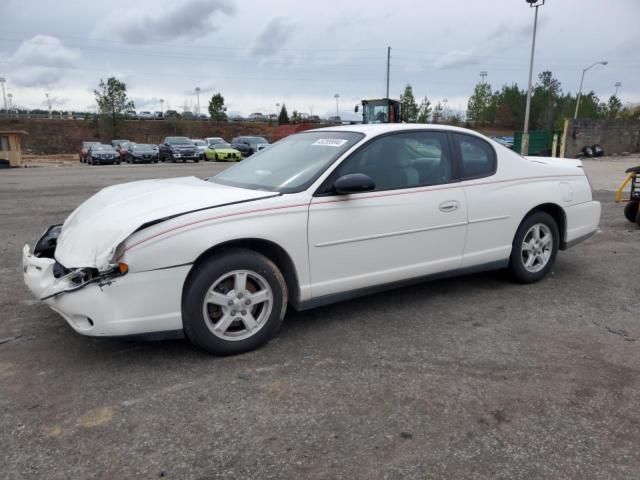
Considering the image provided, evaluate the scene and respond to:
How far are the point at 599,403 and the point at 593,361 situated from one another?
591 mm

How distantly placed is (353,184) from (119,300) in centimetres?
171

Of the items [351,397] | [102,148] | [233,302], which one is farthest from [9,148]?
[351,397]

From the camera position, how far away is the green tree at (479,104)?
260ft

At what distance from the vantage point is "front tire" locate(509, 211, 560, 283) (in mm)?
4910

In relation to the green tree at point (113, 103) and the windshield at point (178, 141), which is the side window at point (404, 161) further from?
the green tree at point (113, 103)

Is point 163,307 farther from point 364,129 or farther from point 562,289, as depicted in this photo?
point 562,289

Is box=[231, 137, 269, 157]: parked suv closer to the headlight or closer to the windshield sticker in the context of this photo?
the windshield sticker

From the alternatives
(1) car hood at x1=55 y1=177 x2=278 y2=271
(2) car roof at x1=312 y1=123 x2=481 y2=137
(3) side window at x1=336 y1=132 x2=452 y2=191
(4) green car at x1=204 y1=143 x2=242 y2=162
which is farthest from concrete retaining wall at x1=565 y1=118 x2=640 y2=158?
(1) car hood at x1=55 y1=177 x2=278 y2=271

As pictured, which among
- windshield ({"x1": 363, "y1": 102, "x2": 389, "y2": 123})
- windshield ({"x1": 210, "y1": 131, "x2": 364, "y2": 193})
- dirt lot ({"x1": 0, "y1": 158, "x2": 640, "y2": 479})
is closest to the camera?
dirt lot ({"x1": 0, "y1": 158, "x2": 640, "y2": 479})

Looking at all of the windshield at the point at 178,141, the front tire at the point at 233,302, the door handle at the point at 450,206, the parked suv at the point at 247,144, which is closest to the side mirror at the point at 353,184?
the front tire at the point at 233,302

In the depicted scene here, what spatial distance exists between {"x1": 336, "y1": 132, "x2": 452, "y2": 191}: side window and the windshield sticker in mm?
200

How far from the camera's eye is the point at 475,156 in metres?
4.66

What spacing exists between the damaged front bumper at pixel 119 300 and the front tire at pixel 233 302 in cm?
10

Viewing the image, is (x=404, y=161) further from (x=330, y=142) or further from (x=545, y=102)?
(x=545, y=102)
